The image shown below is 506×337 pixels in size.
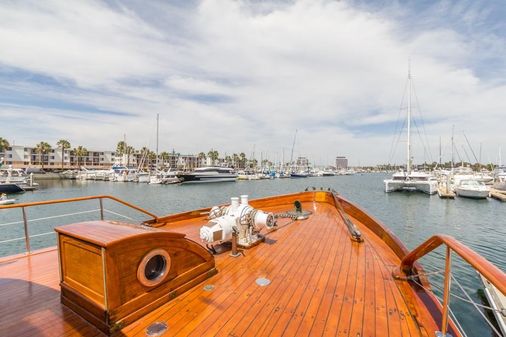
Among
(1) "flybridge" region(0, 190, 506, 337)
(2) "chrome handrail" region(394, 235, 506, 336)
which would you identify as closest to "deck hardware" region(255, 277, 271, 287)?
(1) "flybridge" region(0, 190, 506, 337)

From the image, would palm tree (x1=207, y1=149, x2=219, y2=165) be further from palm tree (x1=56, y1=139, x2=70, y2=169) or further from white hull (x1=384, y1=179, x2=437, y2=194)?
white hull (x1=384, y1=179, x2=437, y2=194)

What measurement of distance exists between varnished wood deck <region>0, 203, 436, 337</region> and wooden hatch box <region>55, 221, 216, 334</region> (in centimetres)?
14

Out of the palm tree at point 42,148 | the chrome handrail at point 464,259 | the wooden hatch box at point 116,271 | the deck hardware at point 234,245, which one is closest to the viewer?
the chrome handrail at point 464,259

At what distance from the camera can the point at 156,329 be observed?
2.59m

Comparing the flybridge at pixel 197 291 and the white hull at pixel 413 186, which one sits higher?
the flybridge at pixel 197 291

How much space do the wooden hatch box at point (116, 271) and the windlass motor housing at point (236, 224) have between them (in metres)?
1.20

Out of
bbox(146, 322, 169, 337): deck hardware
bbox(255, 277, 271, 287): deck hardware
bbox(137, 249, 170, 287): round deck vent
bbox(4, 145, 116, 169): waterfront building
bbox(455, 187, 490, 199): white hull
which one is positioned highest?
bbox(4, 145, 116, 169): waterfront building

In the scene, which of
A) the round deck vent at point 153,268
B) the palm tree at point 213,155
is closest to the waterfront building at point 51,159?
the palm tree at point 213,155

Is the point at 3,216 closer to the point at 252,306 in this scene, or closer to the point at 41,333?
the point at 41,333

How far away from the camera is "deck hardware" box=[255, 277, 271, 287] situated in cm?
362

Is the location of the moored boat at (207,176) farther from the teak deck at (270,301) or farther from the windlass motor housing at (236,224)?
the teak deck at (270,301)

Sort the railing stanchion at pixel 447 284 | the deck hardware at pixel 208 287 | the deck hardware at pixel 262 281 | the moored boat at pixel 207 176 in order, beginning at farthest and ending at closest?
the moored boat at pixel 207 176 → the deck hardware at pixel 262 281 → the deck hardware at pixel 208 287 → the railing stanchion at pixel 447 284

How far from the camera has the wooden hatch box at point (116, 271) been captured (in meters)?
2.52

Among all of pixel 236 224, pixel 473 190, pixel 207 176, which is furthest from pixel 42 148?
pixel 473 190
